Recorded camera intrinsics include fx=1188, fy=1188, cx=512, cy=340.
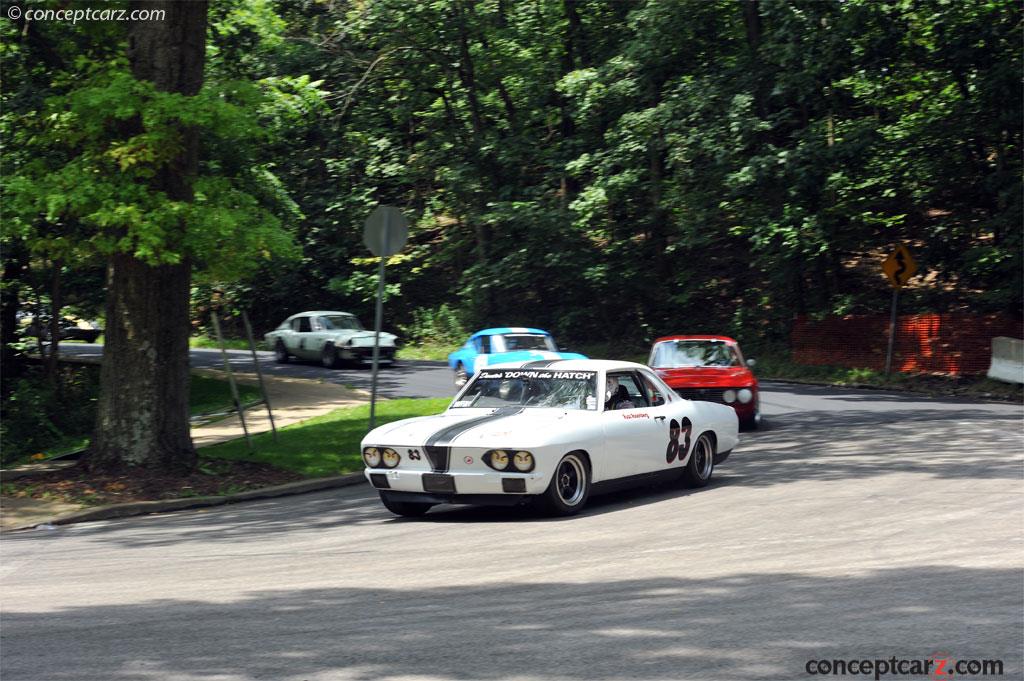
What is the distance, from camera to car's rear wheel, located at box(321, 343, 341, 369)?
3266 centimetres

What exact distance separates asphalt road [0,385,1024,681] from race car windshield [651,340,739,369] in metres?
5.92

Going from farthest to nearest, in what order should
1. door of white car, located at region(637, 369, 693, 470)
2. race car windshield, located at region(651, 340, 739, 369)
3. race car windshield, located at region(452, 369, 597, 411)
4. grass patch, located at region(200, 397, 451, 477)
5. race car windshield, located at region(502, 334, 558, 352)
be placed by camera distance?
1. race car windshield, located at region(502, 334, 558, 352)
2. race car windshield, located at region(651, 340, 739, 369)
3. grass patch, located at region(200, 397, 451, 477)
4. door of white car, located at region(637, 369, 693, 470)
5. race car windshield, located at region(452, 369, 597, 411)

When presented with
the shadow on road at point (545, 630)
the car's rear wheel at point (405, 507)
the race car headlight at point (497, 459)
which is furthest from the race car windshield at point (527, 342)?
the shadow on road at point (545, 630)

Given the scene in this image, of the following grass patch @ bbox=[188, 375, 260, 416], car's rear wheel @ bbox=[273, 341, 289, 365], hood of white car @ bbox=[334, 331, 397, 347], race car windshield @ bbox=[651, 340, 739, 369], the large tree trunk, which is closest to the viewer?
the large tree trunk

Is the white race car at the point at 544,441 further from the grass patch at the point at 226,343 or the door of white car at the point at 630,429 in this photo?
the grass patch at the point at 226,343

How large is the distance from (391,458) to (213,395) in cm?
1614

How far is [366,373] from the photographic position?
31234mm

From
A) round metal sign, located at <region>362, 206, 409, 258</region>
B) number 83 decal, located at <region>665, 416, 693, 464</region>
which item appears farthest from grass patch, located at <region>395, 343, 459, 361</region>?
number 83 decal, located at <region>665, 416, 693, 464</region>

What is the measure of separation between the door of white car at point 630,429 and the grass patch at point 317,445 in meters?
4.23

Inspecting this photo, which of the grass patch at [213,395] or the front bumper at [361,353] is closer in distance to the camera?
the grass patch at [213,395]

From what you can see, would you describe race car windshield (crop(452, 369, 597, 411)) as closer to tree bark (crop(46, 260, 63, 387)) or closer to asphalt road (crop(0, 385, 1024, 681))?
asphalt road (crop(0, 385, 1024, 681))

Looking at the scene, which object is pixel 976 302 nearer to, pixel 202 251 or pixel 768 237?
pixel 768 237

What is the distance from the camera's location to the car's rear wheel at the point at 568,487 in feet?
34.1

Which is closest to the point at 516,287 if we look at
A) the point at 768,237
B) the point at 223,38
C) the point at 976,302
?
the point at 768,237
